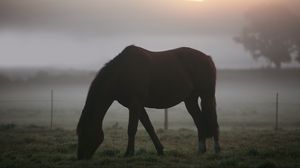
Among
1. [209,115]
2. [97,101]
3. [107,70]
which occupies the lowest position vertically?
[209,115]

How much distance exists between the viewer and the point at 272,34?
54062 mm

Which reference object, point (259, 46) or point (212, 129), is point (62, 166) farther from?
point (259, 46)

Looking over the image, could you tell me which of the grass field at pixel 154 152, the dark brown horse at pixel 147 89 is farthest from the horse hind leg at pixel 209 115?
the grass field at pixel 154 152

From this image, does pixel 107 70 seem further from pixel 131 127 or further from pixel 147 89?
pixel 131 127

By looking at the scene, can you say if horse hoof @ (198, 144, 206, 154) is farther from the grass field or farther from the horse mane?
the horse mane

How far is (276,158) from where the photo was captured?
9.47 m

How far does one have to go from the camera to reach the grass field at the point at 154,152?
8.74m

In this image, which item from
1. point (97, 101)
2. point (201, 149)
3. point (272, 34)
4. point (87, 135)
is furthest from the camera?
point (272, 34)

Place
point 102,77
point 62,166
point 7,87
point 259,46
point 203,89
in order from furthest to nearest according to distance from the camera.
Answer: point 259,46 < point 7,87 < point 203,89 < point 102,77 < point 62,166

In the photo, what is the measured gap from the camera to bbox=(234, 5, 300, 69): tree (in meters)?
52.4

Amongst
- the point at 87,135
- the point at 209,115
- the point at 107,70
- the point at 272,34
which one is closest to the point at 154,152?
the point at 209,115

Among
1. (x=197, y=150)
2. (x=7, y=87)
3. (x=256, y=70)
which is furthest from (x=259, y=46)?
(x=197, y=150)

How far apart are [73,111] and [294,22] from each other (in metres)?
35.3

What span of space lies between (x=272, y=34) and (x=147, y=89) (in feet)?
155
